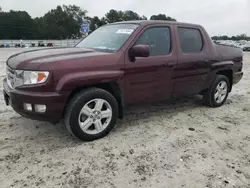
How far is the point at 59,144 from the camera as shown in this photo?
372 centimetres

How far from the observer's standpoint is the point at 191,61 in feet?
16.1

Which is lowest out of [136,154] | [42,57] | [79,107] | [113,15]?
[136,154]

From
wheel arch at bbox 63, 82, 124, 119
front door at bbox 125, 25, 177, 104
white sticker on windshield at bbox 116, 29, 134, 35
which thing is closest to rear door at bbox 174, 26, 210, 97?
front door at bbox 125, 25, 177, 104

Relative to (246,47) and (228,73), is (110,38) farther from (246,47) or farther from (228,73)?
(246,47)

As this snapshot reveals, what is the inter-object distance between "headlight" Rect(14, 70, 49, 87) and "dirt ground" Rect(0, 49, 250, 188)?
90 cm

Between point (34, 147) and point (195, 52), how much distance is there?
11.0 ft

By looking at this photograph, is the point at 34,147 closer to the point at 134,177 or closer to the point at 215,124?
the point at 134,177

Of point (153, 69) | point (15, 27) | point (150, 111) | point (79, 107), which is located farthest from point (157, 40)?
point (15, 27)

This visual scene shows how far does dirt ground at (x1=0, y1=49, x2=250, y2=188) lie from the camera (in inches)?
114

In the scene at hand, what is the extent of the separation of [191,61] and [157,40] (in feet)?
2.79

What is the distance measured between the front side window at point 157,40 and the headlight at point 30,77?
5.35ft

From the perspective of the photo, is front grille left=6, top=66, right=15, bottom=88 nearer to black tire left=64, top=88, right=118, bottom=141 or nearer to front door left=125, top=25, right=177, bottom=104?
black tire left=64, top=88, right=118, bottom=141

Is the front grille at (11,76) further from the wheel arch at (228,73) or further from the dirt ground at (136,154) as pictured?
the wheel arch at (228,73)

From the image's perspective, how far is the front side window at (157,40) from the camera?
14.2 feet
